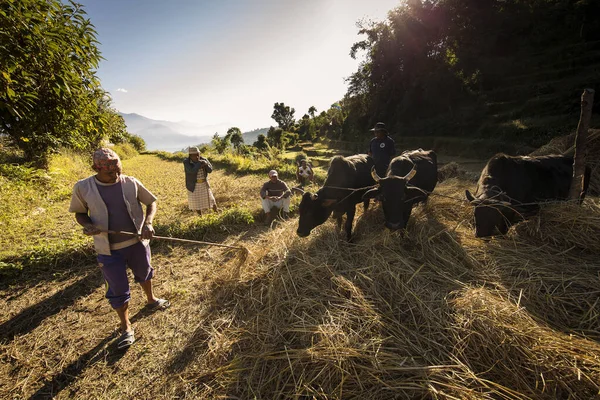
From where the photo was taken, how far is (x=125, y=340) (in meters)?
3.10

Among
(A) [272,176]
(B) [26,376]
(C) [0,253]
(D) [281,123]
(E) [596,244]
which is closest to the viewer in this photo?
(B) [26,376]

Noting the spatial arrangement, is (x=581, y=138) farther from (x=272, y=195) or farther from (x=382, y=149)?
(x=272, y=195)

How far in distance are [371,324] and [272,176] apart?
15.6ft

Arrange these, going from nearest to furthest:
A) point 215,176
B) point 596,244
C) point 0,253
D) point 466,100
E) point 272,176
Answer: point 596,244
point 0,253
point 272,176
point 215,176
point 466,100

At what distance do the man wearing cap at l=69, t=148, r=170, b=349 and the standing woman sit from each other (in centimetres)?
375

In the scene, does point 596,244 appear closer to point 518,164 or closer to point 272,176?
point 518,164

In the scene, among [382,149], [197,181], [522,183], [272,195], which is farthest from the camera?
[197,181]

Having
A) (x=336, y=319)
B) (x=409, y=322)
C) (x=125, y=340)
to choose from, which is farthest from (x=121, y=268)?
(x=409, y=322)

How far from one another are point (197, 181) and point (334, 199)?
177 inches

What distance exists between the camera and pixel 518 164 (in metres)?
4.69

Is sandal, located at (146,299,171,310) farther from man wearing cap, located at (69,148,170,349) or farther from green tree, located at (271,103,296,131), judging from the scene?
green tree, located at (271,103,296,131)

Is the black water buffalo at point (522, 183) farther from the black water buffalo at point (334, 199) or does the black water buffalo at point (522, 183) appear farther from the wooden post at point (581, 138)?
the black water buffalo at point (334, 199)

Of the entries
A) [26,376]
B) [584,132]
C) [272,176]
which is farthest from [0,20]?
[584,132]

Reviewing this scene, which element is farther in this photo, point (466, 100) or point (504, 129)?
point (466, 100)
